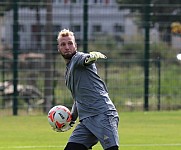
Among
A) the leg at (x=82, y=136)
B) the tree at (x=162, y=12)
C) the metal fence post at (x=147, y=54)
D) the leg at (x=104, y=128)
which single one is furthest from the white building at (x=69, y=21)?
the leg at (x=104, y=128)

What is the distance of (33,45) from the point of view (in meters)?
22.0

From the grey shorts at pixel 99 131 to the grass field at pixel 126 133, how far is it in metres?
4.10

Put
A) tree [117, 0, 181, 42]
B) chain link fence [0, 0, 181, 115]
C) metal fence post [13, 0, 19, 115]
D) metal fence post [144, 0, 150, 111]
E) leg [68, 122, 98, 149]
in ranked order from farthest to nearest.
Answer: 1. tree [117, 0, 181, 42]
2. metal fence post [144, 0, 150, 111]
3. chain link fence [0, 0, 181, 115]
4. metal fence post [13, 0, 19, 115]
5. leg [68, 122, 98, 149]

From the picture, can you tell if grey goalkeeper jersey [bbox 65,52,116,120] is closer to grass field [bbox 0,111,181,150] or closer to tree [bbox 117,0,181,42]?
grass field [bbox 0,111,181,150]

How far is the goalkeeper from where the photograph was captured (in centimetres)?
954

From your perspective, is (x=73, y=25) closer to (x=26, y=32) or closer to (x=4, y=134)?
(x=26, y=32)

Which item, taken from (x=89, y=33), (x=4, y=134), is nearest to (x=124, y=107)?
(x=89, y=33)

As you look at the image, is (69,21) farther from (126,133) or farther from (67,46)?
(67,46)

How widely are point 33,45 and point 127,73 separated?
293 cm

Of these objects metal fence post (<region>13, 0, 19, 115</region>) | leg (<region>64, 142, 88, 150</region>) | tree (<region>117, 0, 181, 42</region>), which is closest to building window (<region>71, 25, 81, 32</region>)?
tree (<region>117, 0, 181, 42</region>)

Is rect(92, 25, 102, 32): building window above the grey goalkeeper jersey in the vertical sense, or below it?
above

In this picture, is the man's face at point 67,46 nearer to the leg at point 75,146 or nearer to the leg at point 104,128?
the leg at point 104,128

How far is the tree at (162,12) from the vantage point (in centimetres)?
2309

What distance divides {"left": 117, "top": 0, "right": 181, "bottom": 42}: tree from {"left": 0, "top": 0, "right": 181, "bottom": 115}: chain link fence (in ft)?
0.10
